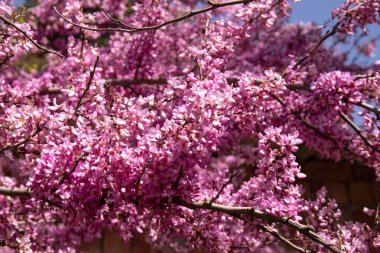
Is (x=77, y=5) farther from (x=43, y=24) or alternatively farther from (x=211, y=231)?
(x=43, y=24)

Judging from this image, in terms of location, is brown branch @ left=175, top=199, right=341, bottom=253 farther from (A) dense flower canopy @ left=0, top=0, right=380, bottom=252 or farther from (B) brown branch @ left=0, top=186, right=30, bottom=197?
(B) brown branch @ left=0, top=186, right=30, bottom=197

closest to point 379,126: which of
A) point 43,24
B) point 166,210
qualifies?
point 166,210

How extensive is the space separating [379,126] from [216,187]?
4.81 feet

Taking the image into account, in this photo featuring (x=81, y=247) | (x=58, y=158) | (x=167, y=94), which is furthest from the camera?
(x=81, y=247)

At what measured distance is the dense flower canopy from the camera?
106 inches

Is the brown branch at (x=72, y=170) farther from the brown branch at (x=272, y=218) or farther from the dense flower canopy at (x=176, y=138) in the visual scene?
the brown branch at (x=272, y=218)

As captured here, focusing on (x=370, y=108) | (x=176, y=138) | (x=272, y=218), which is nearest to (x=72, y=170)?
(x=176, y=138)

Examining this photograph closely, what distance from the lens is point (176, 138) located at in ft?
8.49

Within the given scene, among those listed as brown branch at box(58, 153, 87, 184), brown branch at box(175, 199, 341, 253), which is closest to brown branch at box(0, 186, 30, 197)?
brown branch at box(58, 153, 87, 184)

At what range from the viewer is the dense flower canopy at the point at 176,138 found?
8.83 feet

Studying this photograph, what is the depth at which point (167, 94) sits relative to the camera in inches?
125

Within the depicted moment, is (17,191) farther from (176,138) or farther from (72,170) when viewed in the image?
(176,138)

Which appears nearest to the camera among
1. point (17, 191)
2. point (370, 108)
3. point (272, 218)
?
point (272, 218)

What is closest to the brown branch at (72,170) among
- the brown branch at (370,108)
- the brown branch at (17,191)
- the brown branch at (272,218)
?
the brown branch at (17,191)
